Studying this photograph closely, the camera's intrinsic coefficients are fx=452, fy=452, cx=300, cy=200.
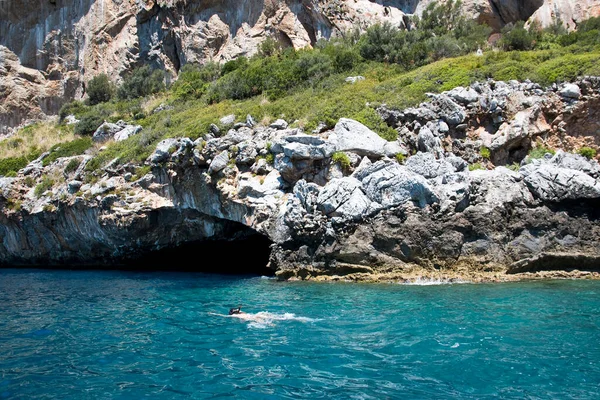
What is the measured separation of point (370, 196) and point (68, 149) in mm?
21490

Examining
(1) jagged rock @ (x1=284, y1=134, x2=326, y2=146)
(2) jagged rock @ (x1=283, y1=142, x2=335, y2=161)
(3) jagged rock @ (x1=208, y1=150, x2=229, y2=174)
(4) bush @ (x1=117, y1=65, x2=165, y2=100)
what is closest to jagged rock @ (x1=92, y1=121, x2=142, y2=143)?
(4) bush @ (x1=117, y1=65, x2=165, y2=100)

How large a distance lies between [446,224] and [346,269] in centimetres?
405

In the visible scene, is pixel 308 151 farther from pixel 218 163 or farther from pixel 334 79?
pixel 334 79

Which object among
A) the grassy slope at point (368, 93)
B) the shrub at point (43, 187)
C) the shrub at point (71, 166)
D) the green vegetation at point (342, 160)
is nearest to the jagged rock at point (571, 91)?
the grassy slope at point (368, 93)

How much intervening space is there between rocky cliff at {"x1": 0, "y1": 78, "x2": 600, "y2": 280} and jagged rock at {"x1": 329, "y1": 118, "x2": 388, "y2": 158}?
6 centimetres

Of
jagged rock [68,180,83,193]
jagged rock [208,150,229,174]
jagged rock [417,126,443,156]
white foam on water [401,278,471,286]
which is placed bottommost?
white foam on water [401,278,471,286]

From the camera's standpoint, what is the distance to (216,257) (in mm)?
26469

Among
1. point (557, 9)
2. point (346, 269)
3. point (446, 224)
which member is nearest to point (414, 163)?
point (446, 224)

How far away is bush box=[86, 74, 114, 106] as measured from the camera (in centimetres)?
4209

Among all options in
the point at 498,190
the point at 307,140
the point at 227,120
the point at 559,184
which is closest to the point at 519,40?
the point at 559,184

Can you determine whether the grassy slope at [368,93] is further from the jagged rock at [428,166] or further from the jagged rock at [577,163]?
the jagged rock at [577,163]

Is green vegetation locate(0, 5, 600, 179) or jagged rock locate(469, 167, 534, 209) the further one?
green vegetation locate(0, 5, 600, 179)

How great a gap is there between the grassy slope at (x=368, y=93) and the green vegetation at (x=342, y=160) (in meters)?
2.80

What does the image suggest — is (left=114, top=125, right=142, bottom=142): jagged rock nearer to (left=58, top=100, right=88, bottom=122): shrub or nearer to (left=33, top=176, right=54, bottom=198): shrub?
(left=33, top=176, right=54, bottom=198): shrub
